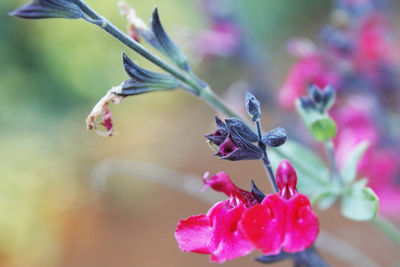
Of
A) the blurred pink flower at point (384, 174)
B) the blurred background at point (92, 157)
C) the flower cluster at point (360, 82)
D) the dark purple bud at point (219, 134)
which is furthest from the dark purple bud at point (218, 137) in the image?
the blurred background at point (92, 157)

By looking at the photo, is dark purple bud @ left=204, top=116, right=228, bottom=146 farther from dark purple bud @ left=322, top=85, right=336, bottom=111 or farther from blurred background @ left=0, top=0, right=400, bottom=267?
blurred background @ left=0, top=0, right=400, bottom=267

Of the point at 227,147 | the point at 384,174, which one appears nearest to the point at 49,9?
the point at 227,147

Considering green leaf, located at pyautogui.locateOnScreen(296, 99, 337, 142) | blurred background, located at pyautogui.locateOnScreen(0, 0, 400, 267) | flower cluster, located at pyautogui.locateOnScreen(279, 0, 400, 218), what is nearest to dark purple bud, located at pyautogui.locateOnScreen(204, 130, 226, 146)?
green leaf, located at pyautogui.locateOnScreen(296, 99, 337, 142)

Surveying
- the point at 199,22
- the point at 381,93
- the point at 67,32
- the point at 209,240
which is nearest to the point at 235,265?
the point at 381,93

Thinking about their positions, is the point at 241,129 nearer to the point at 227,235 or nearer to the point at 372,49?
the point at 227,235

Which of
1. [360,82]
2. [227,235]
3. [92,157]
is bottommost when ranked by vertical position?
[227,235]
